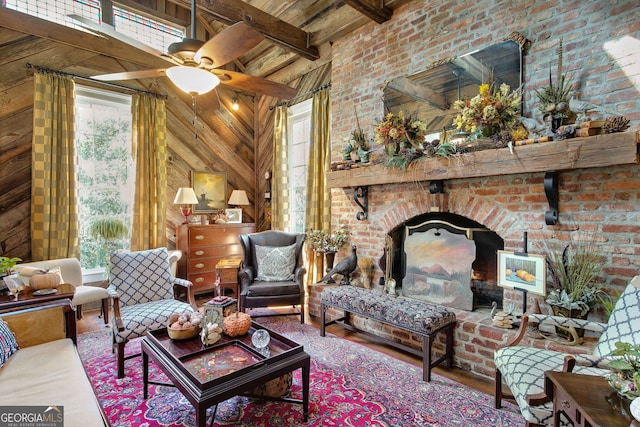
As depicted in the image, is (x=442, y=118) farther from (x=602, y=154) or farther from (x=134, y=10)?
(x=134, y=10)

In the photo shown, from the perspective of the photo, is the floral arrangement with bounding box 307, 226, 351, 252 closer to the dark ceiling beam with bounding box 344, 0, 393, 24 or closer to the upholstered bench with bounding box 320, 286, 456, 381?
the upholstered bench with bounding box 320, 286, 456, 381

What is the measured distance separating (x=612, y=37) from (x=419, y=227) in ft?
6.65

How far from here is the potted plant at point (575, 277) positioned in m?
2.18

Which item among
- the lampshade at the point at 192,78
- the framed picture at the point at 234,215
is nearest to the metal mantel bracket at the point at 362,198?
the lampshade at the point at 192,78

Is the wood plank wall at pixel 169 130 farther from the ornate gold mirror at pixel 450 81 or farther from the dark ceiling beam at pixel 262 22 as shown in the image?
the ornate gold mirror at pixel 450 81

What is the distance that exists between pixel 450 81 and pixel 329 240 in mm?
2188

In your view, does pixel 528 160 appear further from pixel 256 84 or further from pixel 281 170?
pixel 281 170

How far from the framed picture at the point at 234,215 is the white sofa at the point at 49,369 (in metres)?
3.08

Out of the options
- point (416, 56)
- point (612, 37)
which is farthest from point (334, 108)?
point (612, 37)

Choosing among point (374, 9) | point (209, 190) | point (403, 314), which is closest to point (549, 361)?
point (403, 314)

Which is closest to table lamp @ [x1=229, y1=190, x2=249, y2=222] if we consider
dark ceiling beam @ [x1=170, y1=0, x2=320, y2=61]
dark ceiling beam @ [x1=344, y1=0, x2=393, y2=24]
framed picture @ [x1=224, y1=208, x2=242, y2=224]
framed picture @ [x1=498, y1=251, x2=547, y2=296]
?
framed picture @ [x1=224, y1=208, x2=242, y2=224]

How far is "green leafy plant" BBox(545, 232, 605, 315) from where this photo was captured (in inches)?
85.7

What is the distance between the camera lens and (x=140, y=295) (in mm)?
2947

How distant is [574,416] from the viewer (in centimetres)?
125
